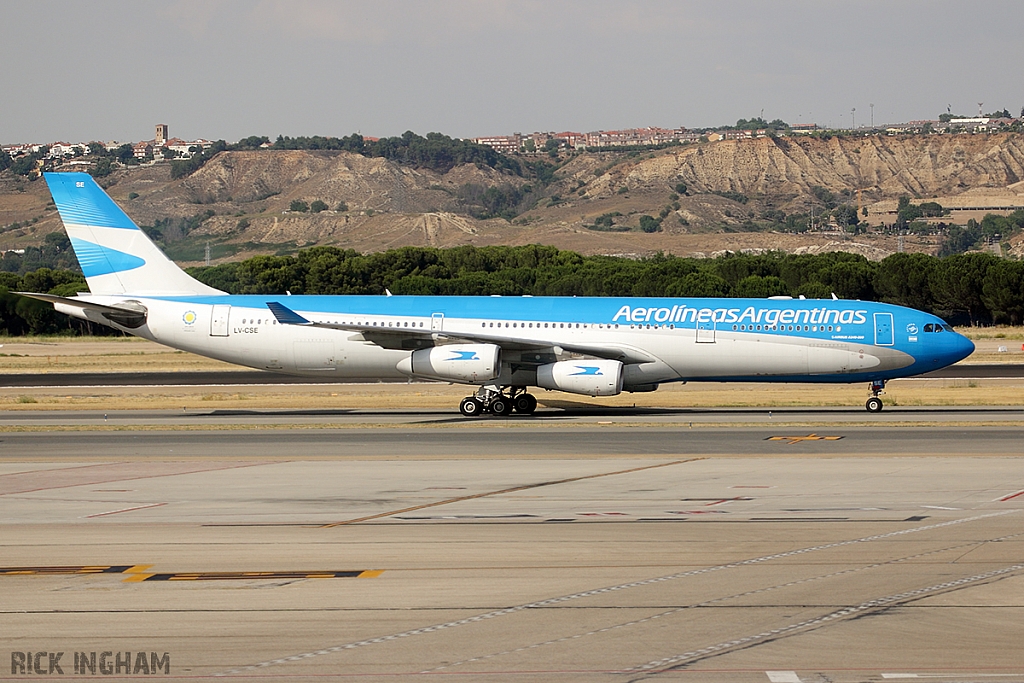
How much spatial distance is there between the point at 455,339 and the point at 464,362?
1239 mm

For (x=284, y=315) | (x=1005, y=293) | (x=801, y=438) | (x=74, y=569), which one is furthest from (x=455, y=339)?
(x=1005, y=293)

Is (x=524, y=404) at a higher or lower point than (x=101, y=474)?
higher

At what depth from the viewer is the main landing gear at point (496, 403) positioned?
38.3 m

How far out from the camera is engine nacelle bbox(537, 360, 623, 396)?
36.3 meters

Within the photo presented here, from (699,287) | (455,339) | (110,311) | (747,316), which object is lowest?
(455,339)

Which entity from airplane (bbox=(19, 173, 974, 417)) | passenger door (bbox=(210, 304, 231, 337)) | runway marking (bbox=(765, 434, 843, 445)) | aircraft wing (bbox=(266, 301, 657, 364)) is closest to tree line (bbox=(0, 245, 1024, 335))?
airplane (bbox=(19, 173, 974, 417))

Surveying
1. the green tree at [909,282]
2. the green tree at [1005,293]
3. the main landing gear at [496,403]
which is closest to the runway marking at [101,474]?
the main landing gear at [496,403]

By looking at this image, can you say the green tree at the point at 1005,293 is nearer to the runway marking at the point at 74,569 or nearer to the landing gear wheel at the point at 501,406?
the landing gear wheel at the point at 501,406

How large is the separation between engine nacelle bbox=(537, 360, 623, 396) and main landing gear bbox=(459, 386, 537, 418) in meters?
2.02

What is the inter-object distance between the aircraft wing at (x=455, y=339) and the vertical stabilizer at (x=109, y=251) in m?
5.48

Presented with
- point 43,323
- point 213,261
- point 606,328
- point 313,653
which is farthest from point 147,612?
point 213,261

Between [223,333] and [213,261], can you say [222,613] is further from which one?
[213,261]

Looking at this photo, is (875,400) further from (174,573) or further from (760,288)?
(760,288)

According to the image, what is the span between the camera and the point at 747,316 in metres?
37.8
